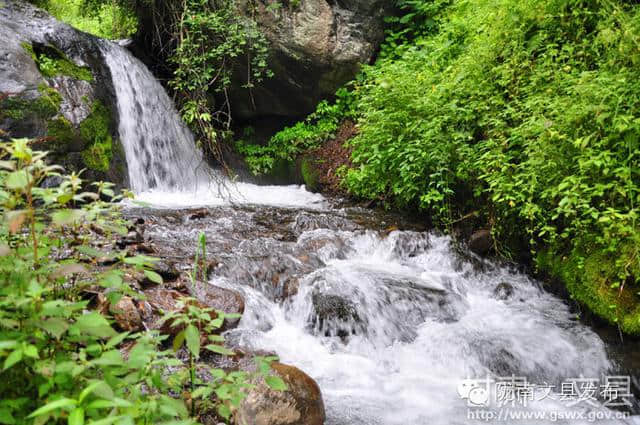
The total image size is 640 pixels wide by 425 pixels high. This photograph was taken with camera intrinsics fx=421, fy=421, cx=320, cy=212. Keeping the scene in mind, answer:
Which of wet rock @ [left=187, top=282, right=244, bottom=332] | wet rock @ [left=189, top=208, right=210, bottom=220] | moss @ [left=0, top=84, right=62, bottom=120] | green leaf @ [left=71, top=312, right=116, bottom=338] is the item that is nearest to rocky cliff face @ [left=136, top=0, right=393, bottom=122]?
moss @ [left=0, top=84, right=62, bottom=120]

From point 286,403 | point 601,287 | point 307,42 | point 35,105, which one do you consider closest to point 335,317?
point 286,403

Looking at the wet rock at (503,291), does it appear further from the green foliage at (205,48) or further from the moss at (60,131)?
the moss at (60,131)

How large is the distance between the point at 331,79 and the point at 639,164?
6895 millimetres

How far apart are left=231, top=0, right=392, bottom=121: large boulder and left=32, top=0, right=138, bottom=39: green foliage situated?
2671 mm

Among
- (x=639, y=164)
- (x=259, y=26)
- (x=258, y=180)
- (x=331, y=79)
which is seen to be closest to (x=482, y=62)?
(x=639, y=164)

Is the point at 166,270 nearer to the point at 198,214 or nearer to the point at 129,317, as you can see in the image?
the point at 129,317

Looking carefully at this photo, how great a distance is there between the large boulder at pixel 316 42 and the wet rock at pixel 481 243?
5.39 metres

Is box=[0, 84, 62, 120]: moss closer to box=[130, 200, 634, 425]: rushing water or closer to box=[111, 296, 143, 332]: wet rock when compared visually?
box=[130, 200, 634, 425]: rushing water

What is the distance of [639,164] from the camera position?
11.1ft

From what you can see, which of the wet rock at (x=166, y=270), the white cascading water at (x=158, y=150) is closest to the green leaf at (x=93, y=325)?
the wet rock at (x=166, y=270)

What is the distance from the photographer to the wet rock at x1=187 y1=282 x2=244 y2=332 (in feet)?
11.3

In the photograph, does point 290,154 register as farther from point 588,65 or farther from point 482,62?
point 588,65

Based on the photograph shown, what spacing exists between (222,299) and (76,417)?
236cm

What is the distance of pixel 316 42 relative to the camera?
348 inches
